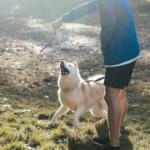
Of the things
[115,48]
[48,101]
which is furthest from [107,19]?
[48,101]

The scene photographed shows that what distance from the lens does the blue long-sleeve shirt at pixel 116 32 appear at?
2.29 meters

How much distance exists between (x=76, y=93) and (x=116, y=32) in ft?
4.14

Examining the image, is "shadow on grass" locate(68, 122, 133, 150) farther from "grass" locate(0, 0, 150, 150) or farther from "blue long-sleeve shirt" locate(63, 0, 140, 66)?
"blue long-sleeve shirt" locate(63, 0, 140, 66)

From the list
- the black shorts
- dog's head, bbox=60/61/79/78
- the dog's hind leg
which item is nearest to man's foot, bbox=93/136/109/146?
the dog's hind leg

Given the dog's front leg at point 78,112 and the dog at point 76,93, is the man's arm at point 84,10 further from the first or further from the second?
the dog's front leg at point 78,112

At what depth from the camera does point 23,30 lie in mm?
12578

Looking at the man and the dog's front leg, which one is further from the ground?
the man

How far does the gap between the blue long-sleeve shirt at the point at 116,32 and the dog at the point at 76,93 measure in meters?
0.97

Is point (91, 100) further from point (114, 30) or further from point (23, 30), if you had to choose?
point (23, 30)

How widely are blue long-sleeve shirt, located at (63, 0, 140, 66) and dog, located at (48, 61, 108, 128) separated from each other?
97cm

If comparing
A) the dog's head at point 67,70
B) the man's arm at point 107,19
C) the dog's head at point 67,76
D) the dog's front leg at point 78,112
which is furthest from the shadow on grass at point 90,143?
the man's arm at point 107,19

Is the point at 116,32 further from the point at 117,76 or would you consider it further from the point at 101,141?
the point at 101,141

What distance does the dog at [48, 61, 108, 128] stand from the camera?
10.7 ft

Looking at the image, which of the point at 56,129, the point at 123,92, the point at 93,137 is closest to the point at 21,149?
the point at 56,129
